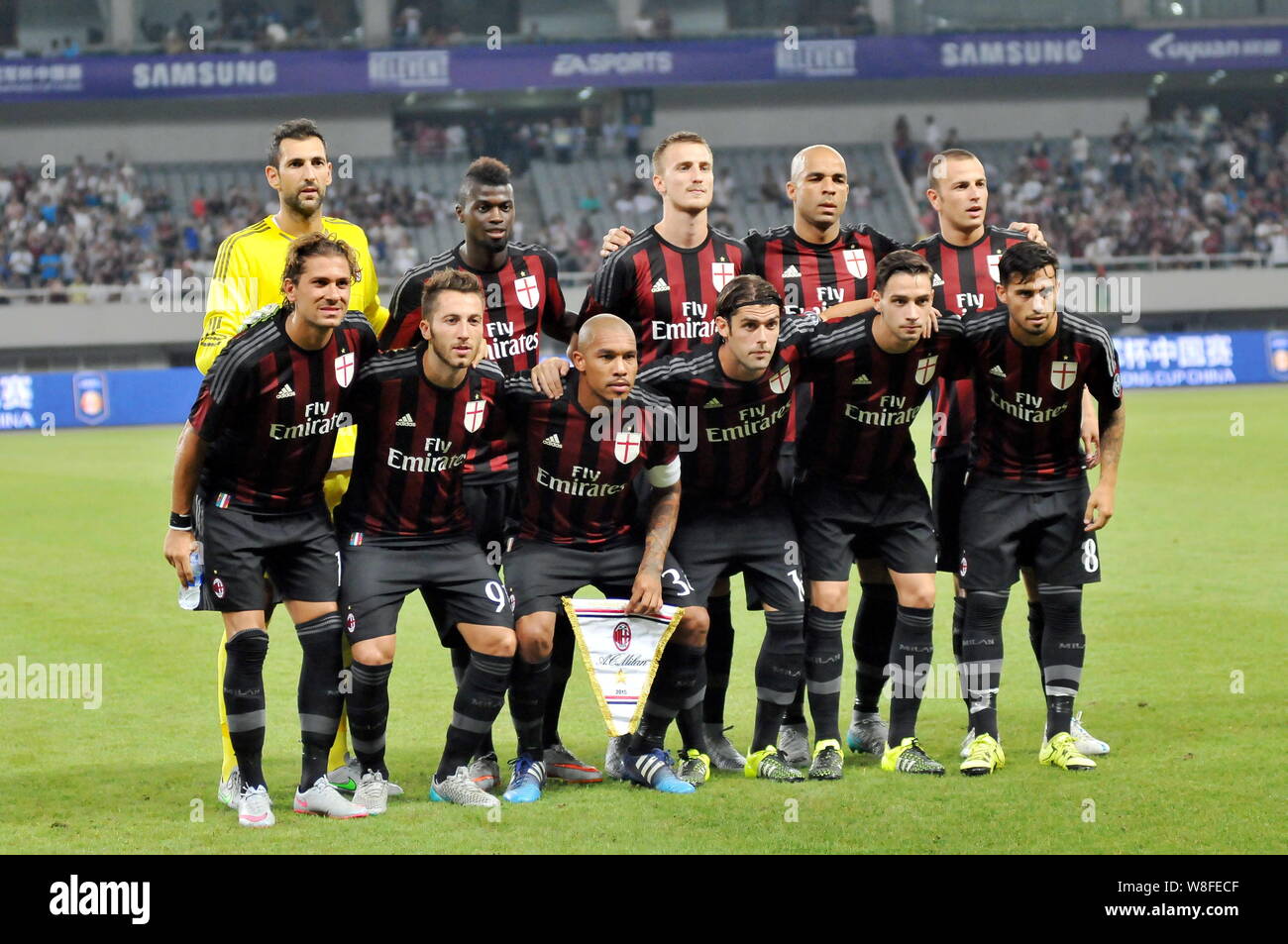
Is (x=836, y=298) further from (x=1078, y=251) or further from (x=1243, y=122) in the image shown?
(x=1243, y=122)

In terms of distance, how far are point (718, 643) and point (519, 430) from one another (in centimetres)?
132

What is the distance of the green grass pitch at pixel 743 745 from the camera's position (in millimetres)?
5195

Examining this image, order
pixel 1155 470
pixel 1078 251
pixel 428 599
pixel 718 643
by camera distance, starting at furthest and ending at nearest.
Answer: pixel 1078 251 → pixel 1155 470 → pixel 718 643 → pixel 428 599

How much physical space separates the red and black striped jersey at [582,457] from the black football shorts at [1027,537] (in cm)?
127

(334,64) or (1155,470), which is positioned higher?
(334,64)

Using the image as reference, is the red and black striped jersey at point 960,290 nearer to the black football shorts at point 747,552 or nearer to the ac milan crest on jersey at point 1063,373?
the ac milan crest on jersey at point 1063,373

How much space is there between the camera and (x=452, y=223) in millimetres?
36844

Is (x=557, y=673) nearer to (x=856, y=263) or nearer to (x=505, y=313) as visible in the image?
(x=505, y=313)

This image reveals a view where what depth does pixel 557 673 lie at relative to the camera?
6.41 m

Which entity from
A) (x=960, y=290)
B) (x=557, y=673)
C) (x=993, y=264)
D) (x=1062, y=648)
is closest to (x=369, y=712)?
(x=557, y=673)

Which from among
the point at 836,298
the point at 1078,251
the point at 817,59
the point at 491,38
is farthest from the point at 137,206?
the point at 836,298

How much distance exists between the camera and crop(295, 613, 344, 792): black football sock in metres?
5.73

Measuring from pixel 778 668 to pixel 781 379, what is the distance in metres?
1.13

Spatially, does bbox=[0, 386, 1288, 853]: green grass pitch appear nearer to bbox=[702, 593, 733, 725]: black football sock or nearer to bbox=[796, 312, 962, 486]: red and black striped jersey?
bbox=[702, 593, 733, 725]: black football sock
